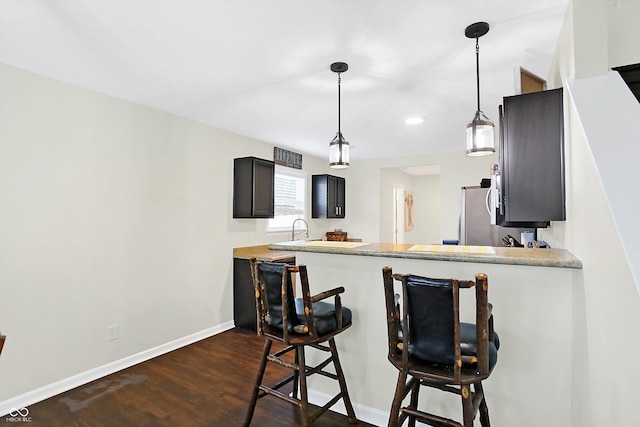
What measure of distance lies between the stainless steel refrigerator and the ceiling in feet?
4.09

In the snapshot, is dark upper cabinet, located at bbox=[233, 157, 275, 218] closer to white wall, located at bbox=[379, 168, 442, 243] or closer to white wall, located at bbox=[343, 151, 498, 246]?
white wall, located at bbox=[343, 151, 498, 246]

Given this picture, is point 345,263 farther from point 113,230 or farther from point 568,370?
point 113,230

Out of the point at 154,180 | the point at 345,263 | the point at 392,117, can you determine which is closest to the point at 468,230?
the point at 392,117

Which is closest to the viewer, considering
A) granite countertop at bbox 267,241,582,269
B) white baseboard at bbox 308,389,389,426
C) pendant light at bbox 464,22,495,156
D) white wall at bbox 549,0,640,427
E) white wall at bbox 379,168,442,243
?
white wall at bbox 549,0,640,427

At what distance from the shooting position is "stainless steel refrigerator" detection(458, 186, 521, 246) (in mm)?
4148

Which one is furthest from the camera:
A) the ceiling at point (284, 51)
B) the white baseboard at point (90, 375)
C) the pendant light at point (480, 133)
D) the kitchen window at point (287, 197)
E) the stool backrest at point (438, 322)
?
the kitchen window at point (287, 197)

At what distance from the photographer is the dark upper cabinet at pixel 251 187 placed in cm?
404

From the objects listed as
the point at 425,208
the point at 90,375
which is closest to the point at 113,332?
the point at 90,375

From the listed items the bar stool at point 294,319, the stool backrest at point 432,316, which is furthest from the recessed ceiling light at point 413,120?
the stool backrest at point 432,316

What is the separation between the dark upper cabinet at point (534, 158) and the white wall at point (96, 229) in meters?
3.07

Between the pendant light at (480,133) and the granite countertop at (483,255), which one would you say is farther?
the pendant light at (480,133)

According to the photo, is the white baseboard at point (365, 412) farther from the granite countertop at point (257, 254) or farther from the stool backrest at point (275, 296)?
the granite countertop at point (257, 254)

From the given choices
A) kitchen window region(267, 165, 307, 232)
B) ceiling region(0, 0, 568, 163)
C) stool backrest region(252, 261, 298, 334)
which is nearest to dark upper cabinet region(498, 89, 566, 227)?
ceiling region(0, 0, 568, 163)

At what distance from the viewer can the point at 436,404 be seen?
190 centimetres
